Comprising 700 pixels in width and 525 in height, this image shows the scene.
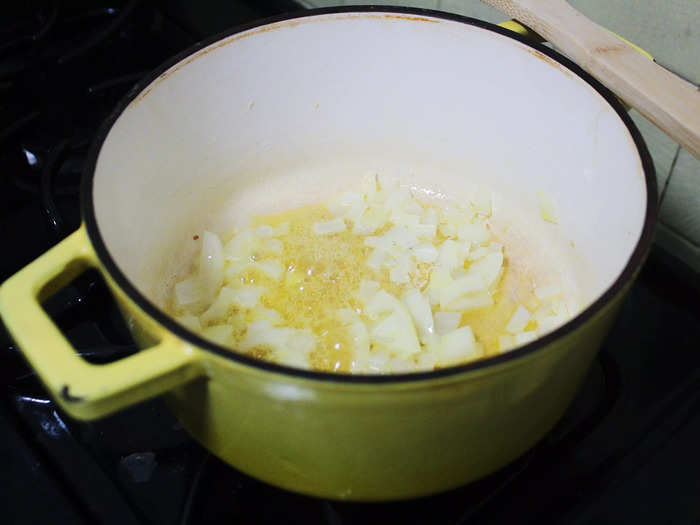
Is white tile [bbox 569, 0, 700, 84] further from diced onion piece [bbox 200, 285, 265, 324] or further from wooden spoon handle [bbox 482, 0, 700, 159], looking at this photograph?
diced onion piece [bbox 200, 285, 265, 324]

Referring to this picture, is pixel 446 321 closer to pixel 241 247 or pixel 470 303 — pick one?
pixel 470 303

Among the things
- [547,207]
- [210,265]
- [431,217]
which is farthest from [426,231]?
[210,265]

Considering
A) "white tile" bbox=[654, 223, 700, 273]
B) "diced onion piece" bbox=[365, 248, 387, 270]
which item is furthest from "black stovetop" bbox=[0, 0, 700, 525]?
"diced onion piece" bbox=[365, 248, 387, 270]

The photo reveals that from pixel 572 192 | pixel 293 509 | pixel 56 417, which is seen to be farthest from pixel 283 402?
pixel 572 192

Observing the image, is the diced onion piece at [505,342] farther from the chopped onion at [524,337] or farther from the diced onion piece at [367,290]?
the diced onion piece at [367,290]

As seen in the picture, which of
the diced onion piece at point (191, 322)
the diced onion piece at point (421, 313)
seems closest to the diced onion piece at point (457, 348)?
the diced onion piece at point (421, 313)

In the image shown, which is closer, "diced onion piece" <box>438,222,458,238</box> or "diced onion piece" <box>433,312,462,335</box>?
"diced onion piece" <box>433,312,462,335</box>
